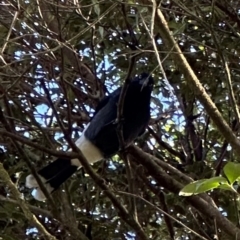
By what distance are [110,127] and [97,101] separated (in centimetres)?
23

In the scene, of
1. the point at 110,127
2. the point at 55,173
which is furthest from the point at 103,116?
the point at 55,173

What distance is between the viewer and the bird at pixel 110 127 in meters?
2.33

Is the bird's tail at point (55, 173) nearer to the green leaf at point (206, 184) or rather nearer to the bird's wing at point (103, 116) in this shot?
the bird's wing at point (103, 116)

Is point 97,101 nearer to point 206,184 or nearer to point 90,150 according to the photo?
point 90,150

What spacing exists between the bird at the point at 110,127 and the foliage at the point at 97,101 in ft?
0.15

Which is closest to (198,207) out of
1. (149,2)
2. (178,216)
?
(178,216)

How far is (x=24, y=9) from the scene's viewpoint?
1778 mm

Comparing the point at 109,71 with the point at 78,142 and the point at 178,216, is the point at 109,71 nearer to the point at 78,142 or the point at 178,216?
the point at 78,142

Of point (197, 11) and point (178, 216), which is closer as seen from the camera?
point (197, 11)

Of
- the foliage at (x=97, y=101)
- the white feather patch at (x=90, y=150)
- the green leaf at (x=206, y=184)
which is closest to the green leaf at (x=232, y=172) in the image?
the green leaf at (x=206, y=184)

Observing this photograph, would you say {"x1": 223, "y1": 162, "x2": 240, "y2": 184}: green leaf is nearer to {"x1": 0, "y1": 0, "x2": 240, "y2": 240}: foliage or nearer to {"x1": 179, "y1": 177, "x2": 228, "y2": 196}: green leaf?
{"x1": 179, "y1": 177, "x2": 228, "y2": 196}: green leaf

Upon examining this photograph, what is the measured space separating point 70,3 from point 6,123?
0.44m

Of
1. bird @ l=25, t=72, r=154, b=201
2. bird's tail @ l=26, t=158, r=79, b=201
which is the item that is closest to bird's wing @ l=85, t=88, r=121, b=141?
bird @ l=25, t=72, r=154, b=201

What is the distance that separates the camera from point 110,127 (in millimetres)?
2447
